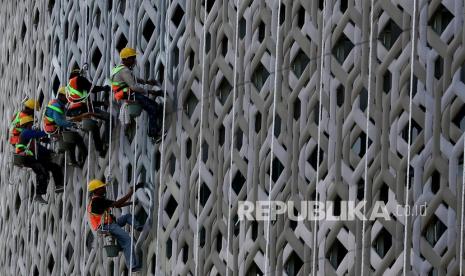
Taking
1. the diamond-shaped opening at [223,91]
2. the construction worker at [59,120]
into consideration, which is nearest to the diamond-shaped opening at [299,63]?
the diamond-shaped opening at [223,91]

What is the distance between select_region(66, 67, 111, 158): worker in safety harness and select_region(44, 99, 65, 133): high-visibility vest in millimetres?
668

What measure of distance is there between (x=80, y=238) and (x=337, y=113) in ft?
28.8

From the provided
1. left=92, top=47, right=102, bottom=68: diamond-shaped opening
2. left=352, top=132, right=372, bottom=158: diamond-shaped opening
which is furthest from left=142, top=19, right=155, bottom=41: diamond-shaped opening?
left=352, top=132, right=372, bottom=158: diamond-shaped opening

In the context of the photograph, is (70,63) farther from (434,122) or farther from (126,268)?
(434,122)

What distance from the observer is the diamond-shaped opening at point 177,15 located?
25156 mm

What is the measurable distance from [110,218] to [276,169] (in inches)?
174

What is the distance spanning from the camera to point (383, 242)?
2047 centimetres

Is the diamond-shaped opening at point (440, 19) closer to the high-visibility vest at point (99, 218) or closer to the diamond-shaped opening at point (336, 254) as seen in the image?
the diamond-shaped opening at point (336, 254)

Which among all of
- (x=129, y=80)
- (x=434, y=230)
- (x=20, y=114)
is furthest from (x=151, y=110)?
(x=434, y=230)

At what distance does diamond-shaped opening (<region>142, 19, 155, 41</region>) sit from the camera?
26.1 m

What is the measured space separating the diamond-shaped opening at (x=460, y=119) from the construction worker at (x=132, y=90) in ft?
22.8

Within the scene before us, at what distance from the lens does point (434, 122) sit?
65.1 feet

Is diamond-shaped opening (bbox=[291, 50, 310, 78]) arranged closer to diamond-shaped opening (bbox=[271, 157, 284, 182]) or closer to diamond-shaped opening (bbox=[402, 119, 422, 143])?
diamond-shaped opening (bbox=[271, 157, 284, 182])

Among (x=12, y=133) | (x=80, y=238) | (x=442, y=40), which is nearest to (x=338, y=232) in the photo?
(x=442, y=40)
